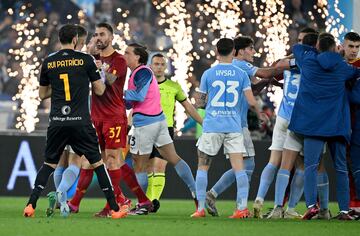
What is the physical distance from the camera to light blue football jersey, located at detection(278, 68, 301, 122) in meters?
15.0

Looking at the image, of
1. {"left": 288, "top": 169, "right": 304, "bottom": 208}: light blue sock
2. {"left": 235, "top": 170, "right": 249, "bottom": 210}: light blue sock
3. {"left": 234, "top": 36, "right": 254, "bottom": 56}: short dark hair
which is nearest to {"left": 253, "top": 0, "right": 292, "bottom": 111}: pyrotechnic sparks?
{"left": 234, "top": 36, "right": 254, "bottom": 56}: short dark hair

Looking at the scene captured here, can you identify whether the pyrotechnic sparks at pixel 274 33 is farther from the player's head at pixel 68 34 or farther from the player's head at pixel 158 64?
the player's head at pixel 68 34

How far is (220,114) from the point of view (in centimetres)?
1484

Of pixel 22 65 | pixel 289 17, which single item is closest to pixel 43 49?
pixel 22 65

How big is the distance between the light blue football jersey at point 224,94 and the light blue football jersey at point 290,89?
1.88 feet

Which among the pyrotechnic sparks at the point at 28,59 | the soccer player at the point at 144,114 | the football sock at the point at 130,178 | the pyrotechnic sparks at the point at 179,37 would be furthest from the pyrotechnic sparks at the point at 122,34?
the football sock at the point at 130,178

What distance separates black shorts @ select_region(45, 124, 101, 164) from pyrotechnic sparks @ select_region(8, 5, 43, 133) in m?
9.68

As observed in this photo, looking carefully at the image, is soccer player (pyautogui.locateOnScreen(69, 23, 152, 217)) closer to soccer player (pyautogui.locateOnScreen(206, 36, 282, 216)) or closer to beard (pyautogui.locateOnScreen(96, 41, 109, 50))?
beard (pyautogui.locateOnScreen(96, 41, 109, 50))

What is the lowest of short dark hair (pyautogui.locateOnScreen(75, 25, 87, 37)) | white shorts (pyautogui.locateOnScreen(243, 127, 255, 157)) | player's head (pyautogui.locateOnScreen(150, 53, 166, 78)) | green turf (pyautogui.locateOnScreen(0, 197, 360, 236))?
green turf (pyautogui.locateOnScreen(0, 197, 360, 236))

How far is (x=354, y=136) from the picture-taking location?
1503 cm

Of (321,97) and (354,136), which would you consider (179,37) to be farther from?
(321,97)

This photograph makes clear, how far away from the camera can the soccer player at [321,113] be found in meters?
14.5

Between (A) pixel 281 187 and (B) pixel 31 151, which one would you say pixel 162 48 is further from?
(A) pixel 281 187

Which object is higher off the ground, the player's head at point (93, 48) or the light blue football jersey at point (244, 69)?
the player's head at point (93, 48)
